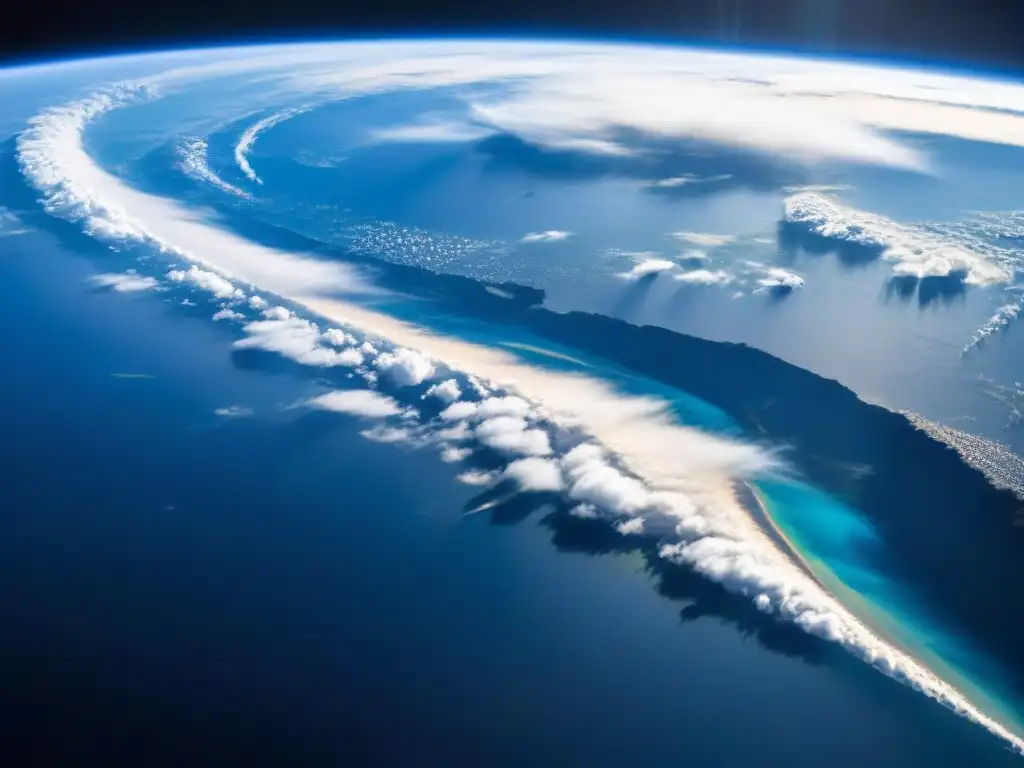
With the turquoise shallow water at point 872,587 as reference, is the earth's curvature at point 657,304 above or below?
above

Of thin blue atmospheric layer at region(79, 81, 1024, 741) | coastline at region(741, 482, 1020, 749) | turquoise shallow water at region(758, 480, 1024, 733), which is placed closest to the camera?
coastline at region(741, 482, 1020, 749)

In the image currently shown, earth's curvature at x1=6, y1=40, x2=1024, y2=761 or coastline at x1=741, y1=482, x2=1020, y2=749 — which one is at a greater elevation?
earth's curvature at x1=6, y1=40, x2=1024, y2=761

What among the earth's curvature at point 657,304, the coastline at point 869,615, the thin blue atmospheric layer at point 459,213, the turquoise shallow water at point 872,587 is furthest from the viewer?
the earth's curvature at point 657,304

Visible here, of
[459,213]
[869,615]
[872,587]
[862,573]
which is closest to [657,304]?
[862,573]

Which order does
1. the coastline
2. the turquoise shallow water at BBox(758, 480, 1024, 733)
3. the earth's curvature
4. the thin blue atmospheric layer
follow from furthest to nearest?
the earth's curvature < the thin blue atmospheric layer < the turquoise shallow water at BBox(758, 480, 1024, 733) < the coastline

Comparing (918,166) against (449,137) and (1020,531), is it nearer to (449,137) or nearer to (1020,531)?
(449,137)
